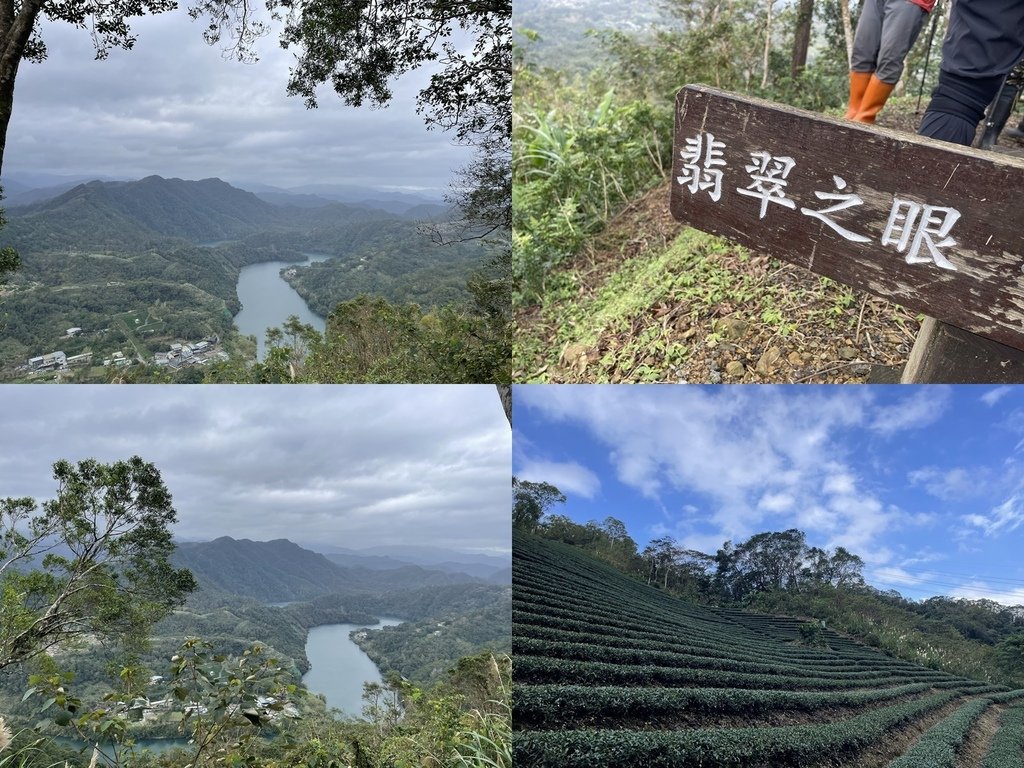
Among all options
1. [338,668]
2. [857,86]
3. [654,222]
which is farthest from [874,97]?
[338,668]

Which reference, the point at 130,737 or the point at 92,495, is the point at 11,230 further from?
the point at 130,737

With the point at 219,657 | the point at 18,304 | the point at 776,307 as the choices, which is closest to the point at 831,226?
the point at 776,307

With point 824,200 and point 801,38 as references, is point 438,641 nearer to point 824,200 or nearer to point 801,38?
point 824,200

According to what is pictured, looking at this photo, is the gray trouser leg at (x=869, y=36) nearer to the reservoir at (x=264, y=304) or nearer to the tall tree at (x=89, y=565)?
the reservoir at (x=264, y=304)

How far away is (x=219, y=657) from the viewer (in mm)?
2377

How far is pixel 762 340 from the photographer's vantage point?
11.2 ft

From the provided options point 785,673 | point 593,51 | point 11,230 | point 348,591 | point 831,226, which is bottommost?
point 348,591

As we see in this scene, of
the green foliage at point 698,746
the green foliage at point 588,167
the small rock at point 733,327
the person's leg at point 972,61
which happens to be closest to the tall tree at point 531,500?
the green foliage at point 698,746

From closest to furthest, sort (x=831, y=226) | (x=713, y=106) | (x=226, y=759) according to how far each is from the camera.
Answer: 1. (x=831, y=226)
2. (x=713, y=106)
3. (x=226, y=759)

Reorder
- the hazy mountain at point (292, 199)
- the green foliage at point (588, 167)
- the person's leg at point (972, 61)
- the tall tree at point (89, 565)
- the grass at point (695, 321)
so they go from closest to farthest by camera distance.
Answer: the person's leg at point (972, 61)
the tall tree at point (89, 565)
the grass at point (695, 321)
the hazy mountain at point (292, 199)
the green foliage at point (588, 167)

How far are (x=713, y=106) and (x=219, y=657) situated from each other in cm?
251

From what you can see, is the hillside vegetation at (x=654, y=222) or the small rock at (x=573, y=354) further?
the small rock at (x=573, y=354)

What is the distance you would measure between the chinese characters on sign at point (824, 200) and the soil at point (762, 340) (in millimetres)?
1515

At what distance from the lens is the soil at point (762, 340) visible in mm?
3160
